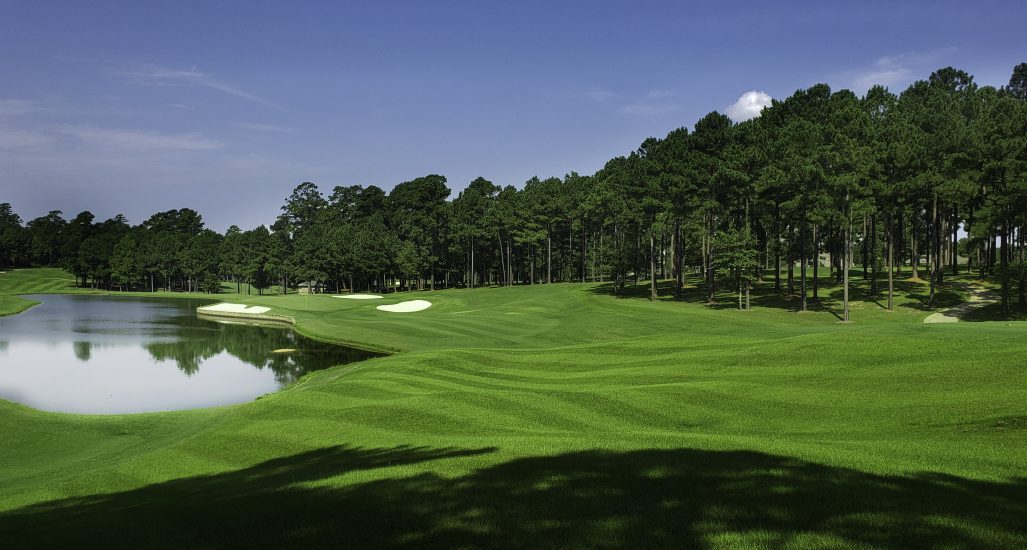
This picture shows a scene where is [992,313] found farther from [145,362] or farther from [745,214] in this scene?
[145,362]

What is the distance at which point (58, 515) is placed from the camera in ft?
39.7

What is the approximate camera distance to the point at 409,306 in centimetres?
7988

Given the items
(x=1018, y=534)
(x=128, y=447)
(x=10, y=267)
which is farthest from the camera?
(x=10, y=267)

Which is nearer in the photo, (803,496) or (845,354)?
(803,496)

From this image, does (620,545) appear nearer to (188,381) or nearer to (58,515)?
(58,515)

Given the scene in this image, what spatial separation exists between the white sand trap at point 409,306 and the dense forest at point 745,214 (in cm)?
2644

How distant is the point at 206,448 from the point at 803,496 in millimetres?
16070

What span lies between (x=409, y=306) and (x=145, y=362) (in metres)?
38.1

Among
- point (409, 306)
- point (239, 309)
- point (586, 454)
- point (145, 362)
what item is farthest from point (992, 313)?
point (239, 309)

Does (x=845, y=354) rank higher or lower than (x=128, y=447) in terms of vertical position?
higher

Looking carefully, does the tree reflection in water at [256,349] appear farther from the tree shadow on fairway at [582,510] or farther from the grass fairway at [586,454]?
the tree shadow on fairway at [582,510]

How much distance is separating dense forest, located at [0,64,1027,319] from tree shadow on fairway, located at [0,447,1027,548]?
46.1 meters

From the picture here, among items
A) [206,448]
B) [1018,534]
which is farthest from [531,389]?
[1018,534]

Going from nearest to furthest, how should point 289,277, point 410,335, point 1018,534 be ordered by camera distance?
point 1018,534
point 410,335
point 289,277
